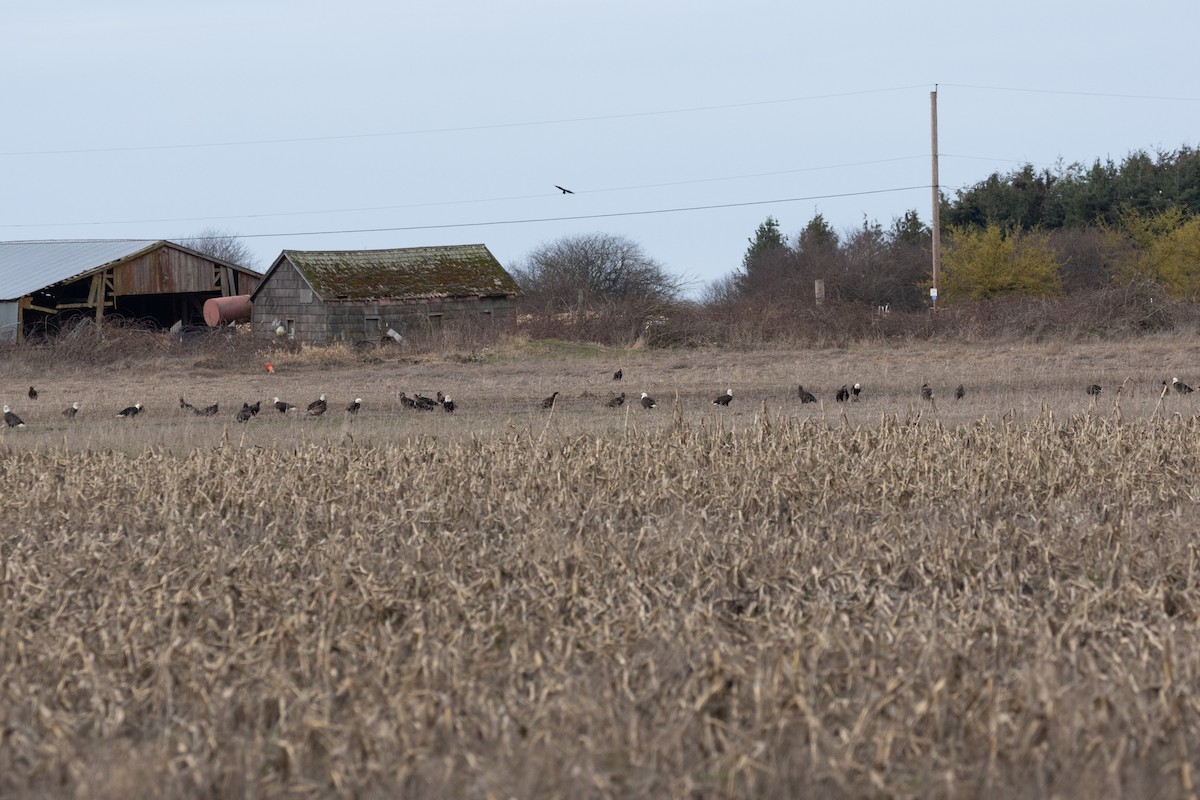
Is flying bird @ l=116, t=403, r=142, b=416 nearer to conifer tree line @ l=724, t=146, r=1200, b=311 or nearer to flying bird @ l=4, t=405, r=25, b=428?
flying bird @ l=4, t=405, r=25, b=428

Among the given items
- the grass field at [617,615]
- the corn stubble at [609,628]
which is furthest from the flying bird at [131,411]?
the corn stubble at [609,628]

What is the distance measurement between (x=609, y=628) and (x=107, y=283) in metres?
39.3

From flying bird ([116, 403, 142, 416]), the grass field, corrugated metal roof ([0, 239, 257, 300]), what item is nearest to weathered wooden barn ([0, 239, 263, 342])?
corrugated metal roof ([0, 239, 257, 300])

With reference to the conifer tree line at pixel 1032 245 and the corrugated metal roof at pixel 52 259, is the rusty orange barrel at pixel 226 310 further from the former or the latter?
the conifer tree line at pixel 1032 245

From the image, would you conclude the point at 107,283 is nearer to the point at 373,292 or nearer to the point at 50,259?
the point at 50,259

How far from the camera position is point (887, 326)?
36.7 metres

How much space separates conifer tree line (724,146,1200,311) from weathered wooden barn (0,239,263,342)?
19.6 m

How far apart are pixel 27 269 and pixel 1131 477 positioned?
4086 cm

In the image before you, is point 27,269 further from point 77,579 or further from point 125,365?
point 77,579

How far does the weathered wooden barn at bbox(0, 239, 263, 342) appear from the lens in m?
40.2

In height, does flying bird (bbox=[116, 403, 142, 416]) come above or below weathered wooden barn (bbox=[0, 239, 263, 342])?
below

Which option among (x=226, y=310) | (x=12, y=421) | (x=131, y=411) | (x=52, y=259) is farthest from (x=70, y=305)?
(x=12, y=421)

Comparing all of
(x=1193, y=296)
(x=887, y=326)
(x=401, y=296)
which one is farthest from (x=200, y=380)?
(x=1193, y=296)

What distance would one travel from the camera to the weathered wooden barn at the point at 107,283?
132 ft
